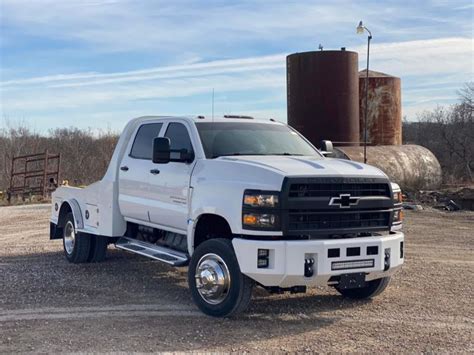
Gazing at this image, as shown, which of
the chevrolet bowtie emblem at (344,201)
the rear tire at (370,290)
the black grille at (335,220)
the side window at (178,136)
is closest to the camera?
the black grille at (335,220)

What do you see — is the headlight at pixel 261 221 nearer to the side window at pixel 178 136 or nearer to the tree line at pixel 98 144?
the side window at pixel 178 136

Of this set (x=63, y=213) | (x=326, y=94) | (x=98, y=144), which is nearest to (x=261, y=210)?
(x=63, y=213)

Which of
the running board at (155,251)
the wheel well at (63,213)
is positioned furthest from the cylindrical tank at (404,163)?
the running board at (155,251)

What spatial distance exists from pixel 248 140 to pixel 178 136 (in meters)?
0.86

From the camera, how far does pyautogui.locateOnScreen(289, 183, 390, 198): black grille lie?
6.15 m

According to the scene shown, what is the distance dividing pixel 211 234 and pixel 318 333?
162 cm

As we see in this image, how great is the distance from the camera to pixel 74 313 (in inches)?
269

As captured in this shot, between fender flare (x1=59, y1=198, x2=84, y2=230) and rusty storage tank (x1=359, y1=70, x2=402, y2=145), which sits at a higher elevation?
rusty storage tank (x1=359, y1=70, x2=402, y2=145)

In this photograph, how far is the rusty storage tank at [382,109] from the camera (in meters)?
22.5

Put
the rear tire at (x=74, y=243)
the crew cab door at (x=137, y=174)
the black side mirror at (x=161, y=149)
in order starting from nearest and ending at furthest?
the black side mirror at (x=161, y=149) < the crew cab door at (x=137, y=174) < the rear tire at (x=74, y=243)

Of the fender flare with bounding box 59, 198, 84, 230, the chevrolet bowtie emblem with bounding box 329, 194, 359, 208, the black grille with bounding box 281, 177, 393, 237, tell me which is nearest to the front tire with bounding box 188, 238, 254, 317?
the black grille with bounding box 281, 177, 393, 237

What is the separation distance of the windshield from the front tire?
1.15 meters

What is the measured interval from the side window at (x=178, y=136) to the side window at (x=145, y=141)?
0.31 meters

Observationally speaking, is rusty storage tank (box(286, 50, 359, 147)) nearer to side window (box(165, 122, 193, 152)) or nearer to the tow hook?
side window (box(165, 122, 193, 152))
